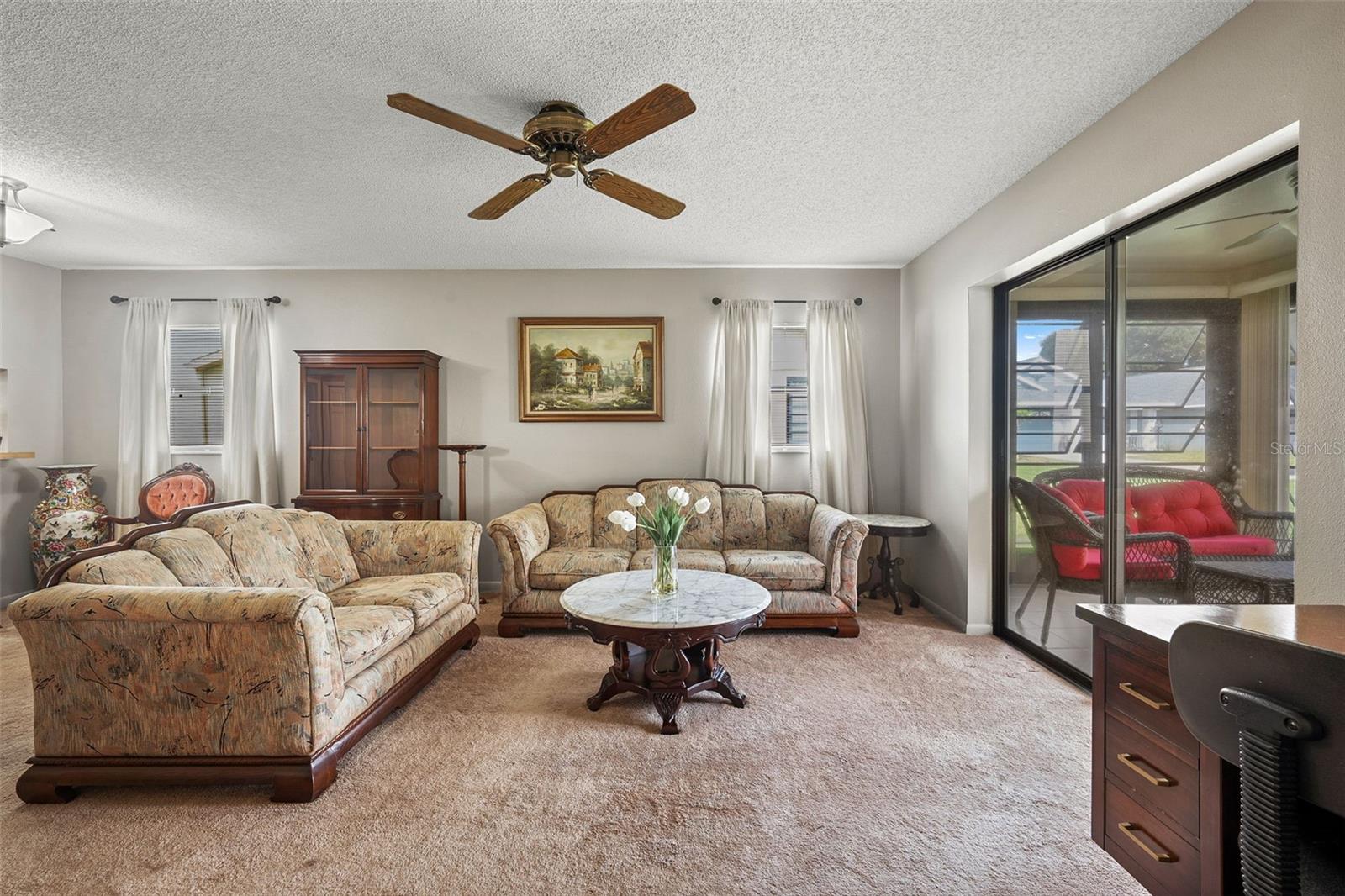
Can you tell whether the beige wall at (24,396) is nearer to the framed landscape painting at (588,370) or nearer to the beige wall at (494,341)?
the beige wall at (494,341)

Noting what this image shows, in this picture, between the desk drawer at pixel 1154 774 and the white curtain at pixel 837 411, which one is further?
the white curtain at pixel 837 411

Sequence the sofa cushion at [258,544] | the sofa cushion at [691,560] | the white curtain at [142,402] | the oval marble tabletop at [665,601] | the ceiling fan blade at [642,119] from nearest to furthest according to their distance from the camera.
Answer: the ceiling fan blade at [642,119], the oval marble tabletop at [665,601], the sofa cushion at [258,544], the sofa cushion at [691,560], the white curtain at [142,402]

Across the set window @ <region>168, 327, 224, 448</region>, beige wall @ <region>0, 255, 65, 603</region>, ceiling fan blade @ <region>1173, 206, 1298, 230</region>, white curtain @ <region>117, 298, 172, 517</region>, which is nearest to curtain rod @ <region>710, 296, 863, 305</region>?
ceiling fan blade @ <region>1173, 206, 1298, 230</region>

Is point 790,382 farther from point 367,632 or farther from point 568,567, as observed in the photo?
point 367,632

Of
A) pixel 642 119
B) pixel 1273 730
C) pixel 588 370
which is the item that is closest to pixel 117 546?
pixel 642 119

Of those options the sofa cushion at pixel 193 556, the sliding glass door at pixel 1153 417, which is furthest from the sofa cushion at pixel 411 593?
the sliding glass door at pixel 1153 417

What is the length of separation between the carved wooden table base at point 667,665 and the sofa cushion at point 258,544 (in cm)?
149

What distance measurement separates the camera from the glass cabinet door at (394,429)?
4598 millimetres

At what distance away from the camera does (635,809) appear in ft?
6.48

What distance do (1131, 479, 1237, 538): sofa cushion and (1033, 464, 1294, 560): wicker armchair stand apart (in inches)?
0.8

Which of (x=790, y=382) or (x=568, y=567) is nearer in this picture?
(x=568, y=567)

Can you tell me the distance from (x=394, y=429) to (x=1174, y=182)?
192 inches

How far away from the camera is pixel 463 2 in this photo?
6.09ft

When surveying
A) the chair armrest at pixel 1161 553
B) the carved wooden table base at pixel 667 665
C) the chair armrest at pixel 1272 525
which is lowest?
the carved wooden table base at pixel 667 665
